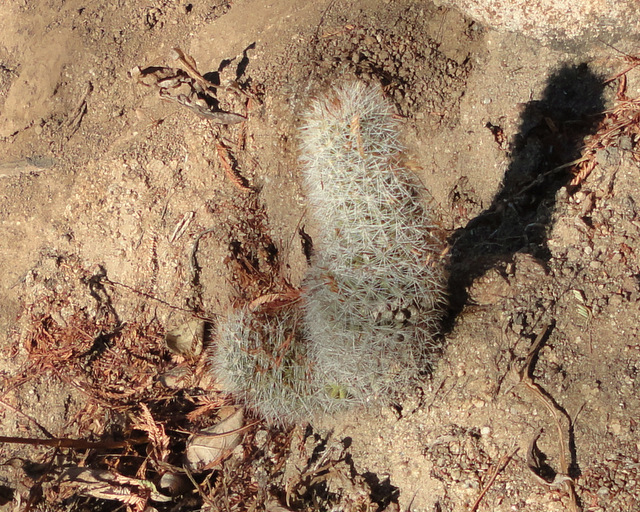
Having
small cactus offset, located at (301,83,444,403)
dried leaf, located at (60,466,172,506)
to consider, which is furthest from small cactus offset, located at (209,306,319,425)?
dried leaf, located at (60,466,172,506)

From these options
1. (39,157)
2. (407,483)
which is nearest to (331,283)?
(407,483)

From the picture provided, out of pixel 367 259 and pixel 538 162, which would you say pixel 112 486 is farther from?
pixel 538 162

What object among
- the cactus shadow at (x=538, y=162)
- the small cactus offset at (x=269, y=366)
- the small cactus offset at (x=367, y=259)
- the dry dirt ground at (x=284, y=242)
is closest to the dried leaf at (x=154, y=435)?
the dry dirt ground at (x=284, y=242)

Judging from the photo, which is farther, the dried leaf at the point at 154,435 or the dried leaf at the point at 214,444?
the dried leaf at the point at 154,435

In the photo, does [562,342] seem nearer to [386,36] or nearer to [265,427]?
[265,427]

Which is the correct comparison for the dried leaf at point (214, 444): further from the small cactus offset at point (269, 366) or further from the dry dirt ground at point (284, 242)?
the small cactus offset at point (269, 366)

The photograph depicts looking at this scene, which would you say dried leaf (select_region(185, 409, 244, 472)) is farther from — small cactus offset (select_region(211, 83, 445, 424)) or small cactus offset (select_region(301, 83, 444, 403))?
small cactus offset (select_region(301, 83, 444, 403))

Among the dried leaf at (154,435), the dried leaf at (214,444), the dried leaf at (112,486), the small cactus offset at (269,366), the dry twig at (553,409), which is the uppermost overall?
the dry twig at (553,409)
